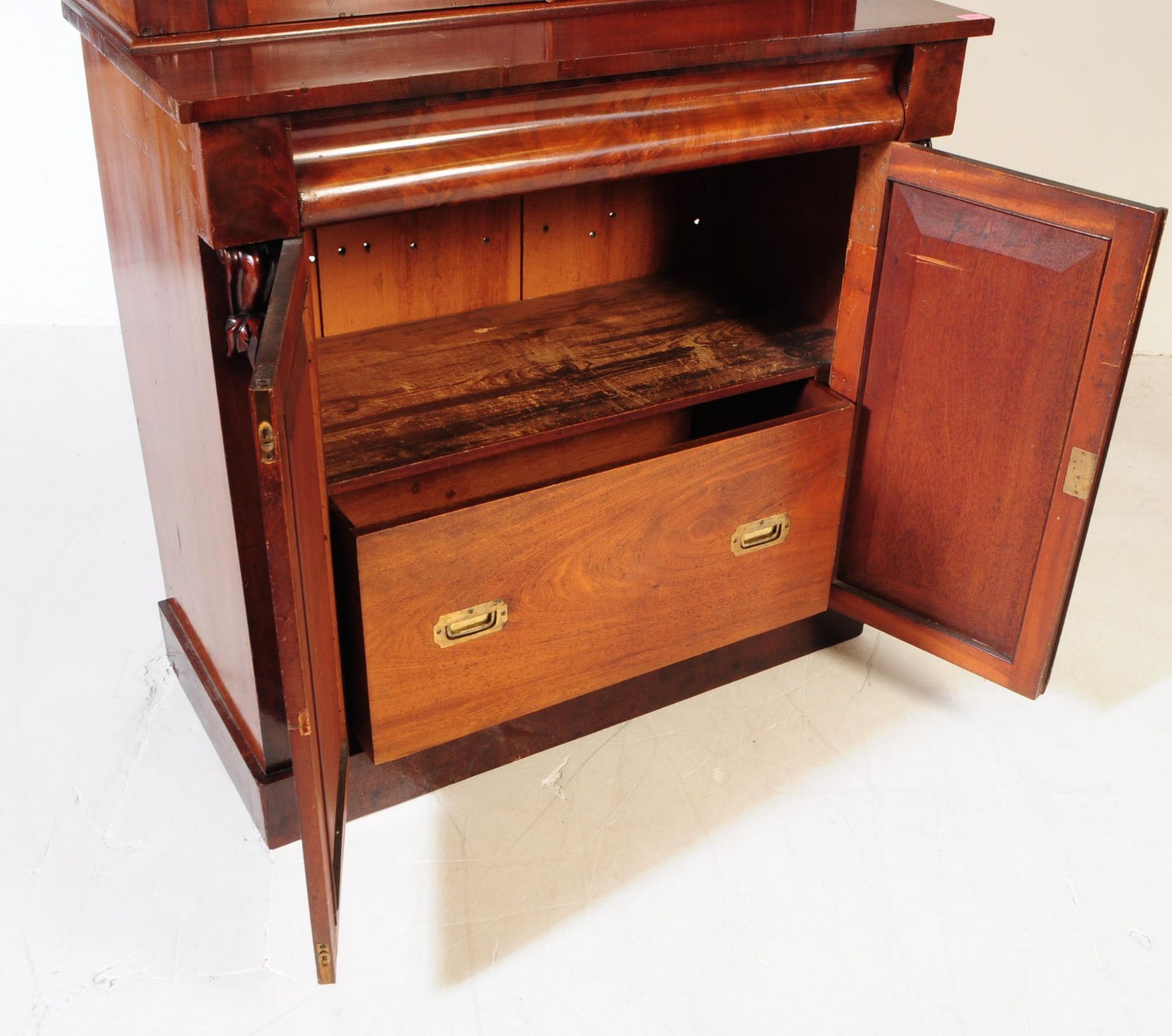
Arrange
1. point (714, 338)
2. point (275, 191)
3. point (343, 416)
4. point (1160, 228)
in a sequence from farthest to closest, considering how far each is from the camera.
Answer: point (714, 338) < point (343, 416) < point (1160, 228) < point (275, 191)

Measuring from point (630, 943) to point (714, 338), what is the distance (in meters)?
0.90

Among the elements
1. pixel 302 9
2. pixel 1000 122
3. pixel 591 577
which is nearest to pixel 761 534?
pixel 591 577

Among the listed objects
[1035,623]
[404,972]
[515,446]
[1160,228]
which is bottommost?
[404,972]

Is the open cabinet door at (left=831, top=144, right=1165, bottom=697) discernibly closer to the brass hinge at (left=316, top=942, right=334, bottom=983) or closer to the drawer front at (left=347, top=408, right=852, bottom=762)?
the drawer front at (left=347, top=408, right=852, bottom=762)

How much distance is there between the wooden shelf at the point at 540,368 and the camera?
5.54 ft

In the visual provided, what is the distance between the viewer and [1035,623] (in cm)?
177

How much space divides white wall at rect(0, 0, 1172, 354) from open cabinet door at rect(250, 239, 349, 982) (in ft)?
6.51

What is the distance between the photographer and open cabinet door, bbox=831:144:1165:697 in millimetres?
1581

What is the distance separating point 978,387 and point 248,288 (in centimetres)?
95

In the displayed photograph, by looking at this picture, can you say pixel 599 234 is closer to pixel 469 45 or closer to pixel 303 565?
pixel 469 45

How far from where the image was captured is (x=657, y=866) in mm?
1730

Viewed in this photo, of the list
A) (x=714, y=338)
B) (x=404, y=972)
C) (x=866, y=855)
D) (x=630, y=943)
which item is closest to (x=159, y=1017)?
(x=404, y=972)

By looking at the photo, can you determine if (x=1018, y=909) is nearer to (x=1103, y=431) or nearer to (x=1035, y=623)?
(x=1035, y=623)

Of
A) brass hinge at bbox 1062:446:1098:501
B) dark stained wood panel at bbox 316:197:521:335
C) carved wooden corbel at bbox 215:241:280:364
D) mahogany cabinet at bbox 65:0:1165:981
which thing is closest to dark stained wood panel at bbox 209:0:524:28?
mahogany cabinet at bbox 65:0:1165:981
